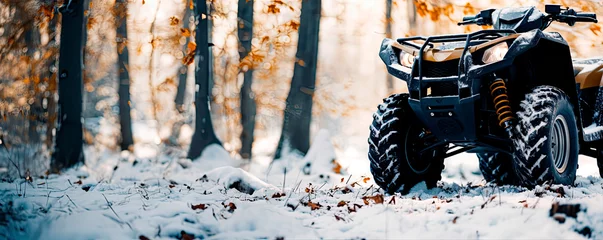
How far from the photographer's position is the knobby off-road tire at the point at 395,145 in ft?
20.7

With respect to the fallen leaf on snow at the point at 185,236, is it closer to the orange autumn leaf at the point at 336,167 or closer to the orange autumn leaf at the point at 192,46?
the orange autumn leaf at the point at 336,167

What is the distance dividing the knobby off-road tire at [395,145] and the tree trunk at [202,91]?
21.8 ft

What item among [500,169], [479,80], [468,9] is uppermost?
[468,9]

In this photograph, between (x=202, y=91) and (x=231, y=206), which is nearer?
(x=231, y=206)

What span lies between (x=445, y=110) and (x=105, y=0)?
42.8 feet

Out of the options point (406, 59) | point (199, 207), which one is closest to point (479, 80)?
point (406, 59)

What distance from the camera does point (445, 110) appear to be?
5.91 metres

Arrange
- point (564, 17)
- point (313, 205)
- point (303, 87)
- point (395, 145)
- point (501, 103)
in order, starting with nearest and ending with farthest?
point (313, 205) → point (501, 103) → point (395, 145) → point (564, 17) → point (303, 87)

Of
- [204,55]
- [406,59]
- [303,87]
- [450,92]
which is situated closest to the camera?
[450,92]

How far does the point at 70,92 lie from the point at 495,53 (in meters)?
8.95

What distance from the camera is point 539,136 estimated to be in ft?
17.9

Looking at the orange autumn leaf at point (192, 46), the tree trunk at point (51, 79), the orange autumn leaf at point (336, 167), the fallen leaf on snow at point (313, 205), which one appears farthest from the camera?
the tree trunk at point (51, 79)

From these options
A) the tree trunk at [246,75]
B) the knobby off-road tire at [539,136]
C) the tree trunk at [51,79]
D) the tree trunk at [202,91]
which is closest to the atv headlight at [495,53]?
the knobby off-road tire at [539,136]

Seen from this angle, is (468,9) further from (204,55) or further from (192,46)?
(192,46)
